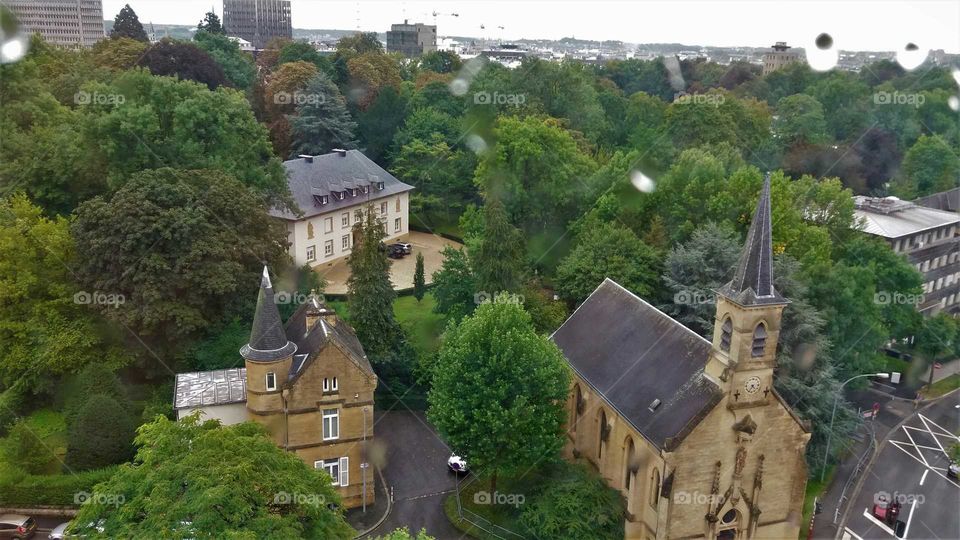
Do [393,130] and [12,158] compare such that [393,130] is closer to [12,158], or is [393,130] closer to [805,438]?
[12,158]

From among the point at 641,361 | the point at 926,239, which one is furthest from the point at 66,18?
the point at 641,361

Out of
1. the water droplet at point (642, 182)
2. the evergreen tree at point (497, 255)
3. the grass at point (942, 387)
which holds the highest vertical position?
the water droplet at point (642, 182)

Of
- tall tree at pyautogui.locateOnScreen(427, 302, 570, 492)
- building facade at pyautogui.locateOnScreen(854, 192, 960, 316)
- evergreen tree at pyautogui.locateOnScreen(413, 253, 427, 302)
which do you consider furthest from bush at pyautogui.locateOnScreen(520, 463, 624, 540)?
building facade at pyautogui.locateOnScreen(854, 192, 960, 316)

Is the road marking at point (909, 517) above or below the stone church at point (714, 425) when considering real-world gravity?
below

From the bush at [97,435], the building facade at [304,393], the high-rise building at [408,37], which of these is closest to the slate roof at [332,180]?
the building facade at [304,393]

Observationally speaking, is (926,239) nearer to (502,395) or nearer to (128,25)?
(502,395)

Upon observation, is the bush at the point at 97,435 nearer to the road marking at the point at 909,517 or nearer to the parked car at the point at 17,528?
the parked car at the point at 17,528

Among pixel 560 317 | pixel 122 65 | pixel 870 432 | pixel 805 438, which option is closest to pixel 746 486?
pixel 805 438
